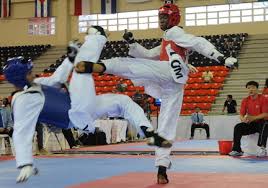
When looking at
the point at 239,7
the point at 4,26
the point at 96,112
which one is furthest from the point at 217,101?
the point at 96,112

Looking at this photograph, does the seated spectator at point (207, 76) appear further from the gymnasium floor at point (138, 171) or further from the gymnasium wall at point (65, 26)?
the gymnasium floor at point (138, 171)

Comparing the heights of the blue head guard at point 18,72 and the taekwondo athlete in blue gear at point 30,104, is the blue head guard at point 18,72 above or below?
above

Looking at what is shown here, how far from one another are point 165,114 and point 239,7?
17094 millimetres

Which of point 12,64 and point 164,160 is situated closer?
point 12,64

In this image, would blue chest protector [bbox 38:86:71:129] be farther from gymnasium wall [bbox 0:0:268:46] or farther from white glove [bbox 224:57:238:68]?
gymnasium wall [bbox 0:0:268:46]

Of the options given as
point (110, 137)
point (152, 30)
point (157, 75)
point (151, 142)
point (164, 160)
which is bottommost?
point (110, 137)

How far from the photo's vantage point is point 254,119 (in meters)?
9.27

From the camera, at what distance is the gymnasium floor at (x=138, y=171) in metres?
5.80

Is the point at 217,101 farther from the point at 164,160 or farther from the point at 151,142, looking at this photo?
the point at 151,142

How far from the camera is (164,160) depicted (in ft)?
19.8

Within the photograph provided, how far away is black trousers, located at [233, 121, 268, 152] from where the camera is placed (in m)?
9.30

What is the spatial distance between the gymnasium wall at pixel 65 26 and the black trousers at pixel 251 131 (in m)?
13.2

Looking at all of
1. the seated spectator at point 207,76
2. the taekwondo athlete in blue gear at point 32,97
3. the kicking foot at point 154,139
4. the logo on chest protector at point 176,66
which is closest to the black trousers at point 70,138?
the logo on chest protector at point 176,66

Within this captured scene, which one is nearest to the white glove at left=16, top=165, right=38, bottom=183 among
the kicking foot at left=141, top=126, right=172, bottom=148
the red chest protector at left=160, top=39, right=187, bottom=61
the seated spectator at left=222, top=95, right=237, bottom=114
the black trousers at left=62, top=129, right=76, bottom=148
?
the kicking foot at left=141, top=126, right=172, bottom=148
